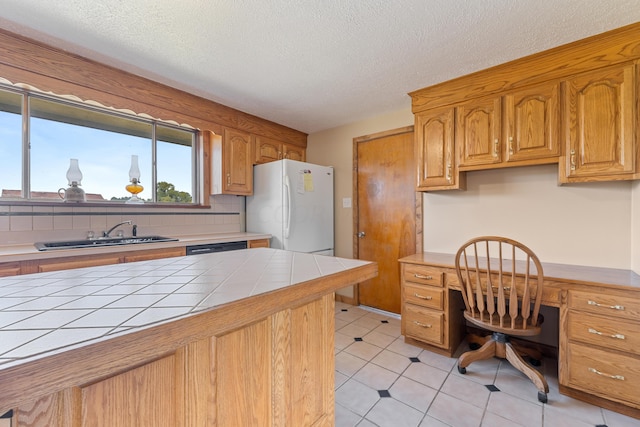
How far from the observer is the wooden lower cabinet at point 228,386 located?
568 mm

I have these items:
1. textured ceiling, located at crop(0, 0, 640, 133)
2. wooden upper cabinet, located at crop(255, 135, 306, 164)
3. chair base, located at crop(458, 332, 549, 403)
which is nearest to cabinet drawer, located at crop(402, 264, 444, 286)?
chair base, located at crop(458, 332, 549, 403)

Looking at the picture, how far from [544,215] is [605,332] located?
3.04 ft

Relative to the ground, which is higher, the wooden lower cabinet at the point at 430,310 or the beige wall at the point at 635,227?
the beige wall at the point at 635,227

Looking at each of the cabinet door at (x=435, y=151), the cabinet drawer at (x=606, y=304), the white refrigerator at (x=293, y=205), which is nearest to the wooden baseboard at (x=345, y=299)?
the white refrigerator at (x=293, y=205)

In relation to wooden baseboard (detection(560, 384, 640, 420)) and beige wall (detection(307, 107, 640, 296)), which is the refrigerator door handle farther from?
wooden baseboard (detection(560, 384, 640, 420))

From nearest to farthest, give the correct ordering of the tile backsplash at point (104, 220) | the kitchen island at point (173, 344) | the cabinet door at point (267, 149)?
the kitchen island at point (173, 344)
the tile backsplash at point (104, 220)
the cabinet door at point (267, 149)

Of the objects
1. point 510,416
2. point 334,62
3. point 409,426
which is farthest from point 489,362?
point 334,62

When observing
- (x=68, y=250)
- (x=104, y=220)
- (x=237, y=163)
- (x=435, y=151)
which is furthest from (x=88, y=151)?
(x=435, y=151)

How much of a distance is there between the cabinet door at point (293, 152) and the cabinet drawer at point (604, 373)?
10.6 ft

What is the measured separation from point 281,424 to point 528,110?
249 cm

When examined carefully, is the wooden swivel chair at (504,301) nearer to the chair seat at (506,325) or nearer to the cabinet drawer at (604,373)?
the chair seat at (506,325)

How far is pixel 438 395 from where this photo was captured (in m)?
1.73

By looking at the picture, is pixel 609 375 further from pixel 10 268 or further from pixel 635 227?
pixel 10 268

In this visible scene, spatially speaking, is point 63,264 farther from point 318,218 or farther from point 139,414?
point 318,218
